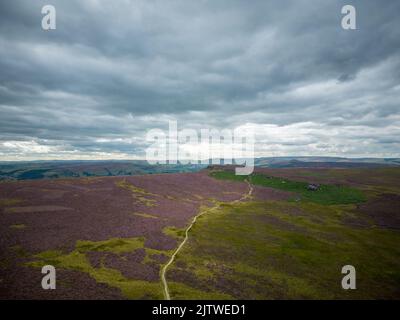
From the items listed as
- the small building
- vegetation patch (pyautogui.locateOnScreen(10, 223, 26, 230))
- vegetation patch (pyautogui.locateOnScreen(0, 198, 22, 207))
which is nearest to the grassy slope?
vegetation patch (pyautogui.locateOnScreen(10, 223, 26, 230))

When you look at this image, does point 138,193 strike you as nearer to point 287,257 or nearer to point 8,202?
point 8,202

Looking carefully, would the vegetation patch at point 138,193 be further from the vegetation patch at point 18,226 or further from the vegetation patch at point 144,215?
the vegetation patch at point 18,226

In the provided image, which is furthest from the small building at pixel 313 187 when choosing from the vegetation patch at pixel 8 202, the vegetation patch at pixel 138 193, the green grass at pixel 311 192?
the vegetation patch at pixel 8 202
